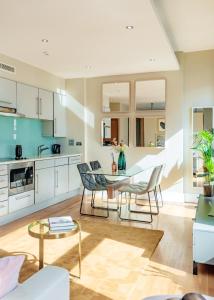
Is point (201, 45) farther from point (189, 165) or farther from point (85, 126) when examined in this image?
point (85, 126)

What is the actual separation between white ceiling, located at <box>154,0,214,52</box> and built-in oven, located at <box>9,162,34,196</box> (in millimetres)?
3012

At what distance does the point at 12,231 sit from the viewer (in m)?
3.94

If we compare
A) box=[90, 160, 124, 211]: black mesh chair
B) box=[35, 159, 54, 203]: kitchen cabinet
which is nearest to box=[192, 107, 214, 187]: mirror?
box=[90, 160, 124, 211]: black mesh chair

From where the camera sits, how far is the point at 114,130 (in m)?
6.30

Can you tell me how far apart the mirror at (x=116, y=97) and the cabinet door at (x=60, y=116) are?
3.04ft

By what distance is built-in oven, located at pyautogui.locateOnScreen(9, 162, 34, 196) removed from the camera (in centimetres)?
441

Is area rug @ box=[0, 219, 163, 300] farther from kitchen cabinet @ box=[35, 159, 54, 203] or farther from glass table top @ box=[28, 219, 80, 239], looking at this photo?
kitchen cabinet @ box=[35, 159, 54, 203]

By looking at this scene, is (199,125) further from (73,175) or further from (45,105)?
(45,105)

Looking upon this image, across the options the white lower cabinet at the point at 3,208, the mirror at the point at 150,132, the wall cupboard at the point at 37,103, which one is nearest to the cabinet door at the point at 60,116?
the wall cupboard at the point at 37,103

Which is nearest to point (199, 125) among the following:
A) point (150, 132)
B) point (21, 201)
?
point (150, 132)

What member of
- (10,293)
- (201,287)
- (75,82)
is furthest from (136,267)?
(75,82)

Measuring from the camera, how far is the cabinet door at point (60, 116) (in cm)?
618

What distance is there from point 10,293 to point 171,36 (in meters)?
4.57

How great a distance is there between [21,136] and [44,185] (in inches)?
41.8
